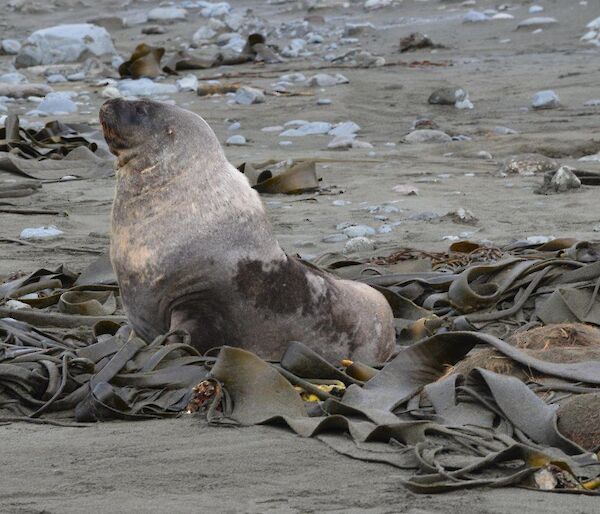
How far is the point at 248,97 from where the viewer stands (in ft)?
40.3

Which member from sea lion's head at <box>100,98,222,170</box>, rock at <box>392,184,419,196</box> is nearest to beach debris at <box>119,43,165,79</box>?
rock at <box>392,184,419,196</box>

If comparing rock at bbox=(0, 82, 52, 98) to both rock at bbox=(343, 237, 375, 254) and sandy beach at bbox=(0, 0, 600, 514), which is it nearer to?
sandy beach at bbox=(0, 0, 600, 514)

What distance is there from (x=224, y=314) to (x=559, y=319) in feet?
4.59

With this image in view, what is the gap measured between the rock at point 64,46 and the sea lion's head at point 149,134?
38.5ft

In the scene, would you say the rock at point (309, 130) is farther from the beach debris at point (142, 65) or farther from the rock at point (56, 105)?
the beach debris at point (142, 65)

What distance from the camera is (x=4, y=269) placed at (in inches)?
249

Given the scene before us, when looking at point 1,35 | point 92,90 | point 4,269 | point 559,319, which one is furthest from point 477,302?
point 1,35

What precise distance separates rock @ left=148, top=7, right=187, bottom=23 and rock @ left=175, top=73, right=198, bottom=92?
8.34 meters

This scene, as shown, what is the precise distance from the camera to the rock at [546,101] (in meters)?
11.6

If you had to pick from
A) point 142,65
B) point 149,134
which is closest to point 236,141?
point 142,65

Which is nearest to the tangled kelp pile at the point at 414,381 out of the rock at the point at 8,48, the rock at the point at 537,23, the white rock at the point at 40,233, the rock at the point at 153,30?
the white rock at the point at 40,233

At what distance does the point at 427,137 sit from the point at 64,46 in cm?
741

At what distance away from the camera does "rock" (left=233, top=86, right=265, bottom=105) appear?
1225 centimetres

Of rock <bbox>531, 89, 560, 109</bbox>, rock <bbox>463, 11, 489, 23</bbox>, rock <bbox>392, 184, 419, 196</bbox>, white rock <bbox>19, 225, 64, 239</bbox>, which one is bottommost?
rock <bbox>463, 11, 489, 23</bbox>
